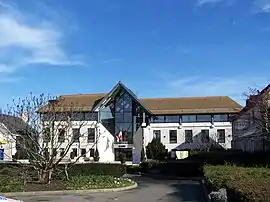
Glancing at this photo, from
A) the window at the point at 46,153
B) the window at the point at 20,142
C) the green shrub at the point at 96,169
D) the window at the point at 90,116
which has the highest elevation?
the window at the point at 90,116

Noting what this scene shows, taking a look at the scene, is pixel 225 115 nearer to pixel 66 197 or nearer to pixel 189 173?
pixel 189 173

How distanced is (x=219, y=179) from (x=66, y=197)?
778cm

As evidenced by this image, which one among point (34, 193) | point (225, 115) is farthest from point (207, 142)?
point (34, 193)

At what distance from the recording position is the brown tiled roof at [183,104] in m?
72.8

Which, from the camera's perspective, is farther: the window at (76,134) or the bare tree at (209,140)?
the bare tree at (209,140)

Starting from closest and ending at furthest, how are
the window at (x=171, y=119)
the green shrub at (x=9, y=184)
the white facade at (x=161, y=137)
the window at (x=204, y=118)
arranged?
1. the green shrub at (x=9, y=184)
2. the white facade at (x=161, y=137)
3. the window at (x=204, y=118)
4. the window at (x=171, y=119)

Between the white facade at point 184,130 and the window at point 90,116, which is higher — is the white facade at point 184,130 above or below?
below

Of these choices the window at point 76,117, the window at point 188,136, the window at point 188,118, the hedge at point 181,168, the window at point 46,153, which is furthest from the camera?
the window at point 188,118

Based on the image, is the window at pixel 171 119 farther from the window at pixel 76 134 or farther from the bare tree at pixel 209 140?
the window at pixel 76 134

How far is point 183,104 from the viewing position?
251ft

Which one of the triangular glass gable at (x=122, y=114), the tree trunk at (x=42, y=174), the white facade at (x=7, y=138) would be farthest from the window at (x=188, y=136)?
the tree trunk at (x=42, y=174)

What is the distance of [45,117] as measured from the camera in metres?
27.7

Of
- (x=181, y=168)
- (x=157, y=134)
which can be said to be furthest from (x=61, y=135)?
(x=157, y=134)

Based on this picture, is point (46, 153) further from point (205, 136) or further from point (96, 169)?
point (205, 136)
